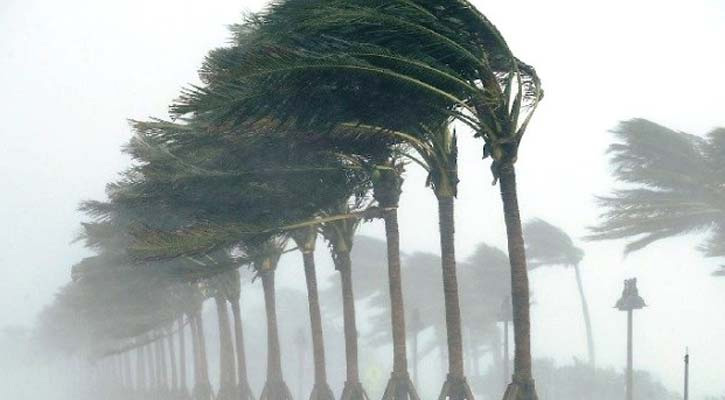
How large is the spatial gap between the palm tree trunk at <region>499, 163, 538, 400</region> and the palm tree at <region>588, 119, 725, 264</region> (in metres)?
21.8

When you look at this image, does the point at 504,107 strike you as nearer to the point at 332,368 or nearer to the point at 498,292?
the point at 498,292

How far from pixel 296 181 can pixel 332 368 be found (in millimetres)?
80657

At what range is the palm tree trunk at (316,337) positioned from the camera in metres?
23.0

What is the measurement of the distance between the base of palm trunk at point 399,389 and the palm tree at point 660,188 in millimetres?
17471

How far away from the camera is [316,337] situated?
79.2 ft

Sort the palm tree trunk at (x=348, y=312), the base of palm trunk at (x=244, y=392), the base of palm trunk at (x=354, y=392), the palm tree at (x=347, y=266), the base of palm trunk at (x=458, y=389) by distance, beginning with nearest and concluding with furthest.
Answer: the base of palm trunk at (x=458, y=389) < the base of palm trunk at (x=354, y=392) < the palm tree at (x=347, y=266) < the palm tree trunk at (x=348, y=312) < the base of palm trunk at (x=244, y=392)

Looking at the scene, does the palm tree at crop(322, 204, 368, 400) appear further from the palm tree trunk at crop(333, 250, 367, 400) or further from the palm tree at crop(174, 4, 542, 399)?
the palm tree at crop(174, 4, 542, 399)

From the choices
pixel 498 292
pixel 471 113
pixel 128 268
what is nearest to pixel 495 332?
pixel 498 292

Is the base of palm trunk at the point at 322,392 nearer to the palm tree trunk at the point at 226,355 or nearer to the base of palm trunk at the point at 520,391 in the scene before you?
the base of palm trunk at the point at 520,391

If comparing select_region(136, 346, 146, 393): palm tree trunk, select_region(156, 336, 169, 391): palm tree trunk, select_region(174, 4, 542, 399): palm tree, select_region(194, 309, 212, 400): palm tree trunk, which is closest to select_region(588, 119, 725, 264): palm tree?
select_region(194, 309, 212, 400): palm tree trunk

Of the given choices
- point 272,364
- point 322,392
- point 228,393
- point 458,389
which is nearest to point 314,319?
point 322,392

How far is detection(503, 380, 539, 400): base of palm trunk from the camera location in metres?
12.7

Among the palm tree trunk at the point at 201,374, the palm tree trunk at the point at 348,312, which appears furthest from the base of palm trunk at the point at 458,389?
the palm tree trunk at the point at 201,374

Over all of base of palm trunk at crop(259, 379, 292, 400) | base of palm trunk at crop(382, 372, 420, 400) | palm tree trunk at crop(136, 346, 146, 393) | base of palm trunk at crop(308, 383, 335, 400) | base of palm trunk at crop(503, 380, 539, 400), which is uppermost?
base of palm trunk at crop(503, 380, 539, 400)
